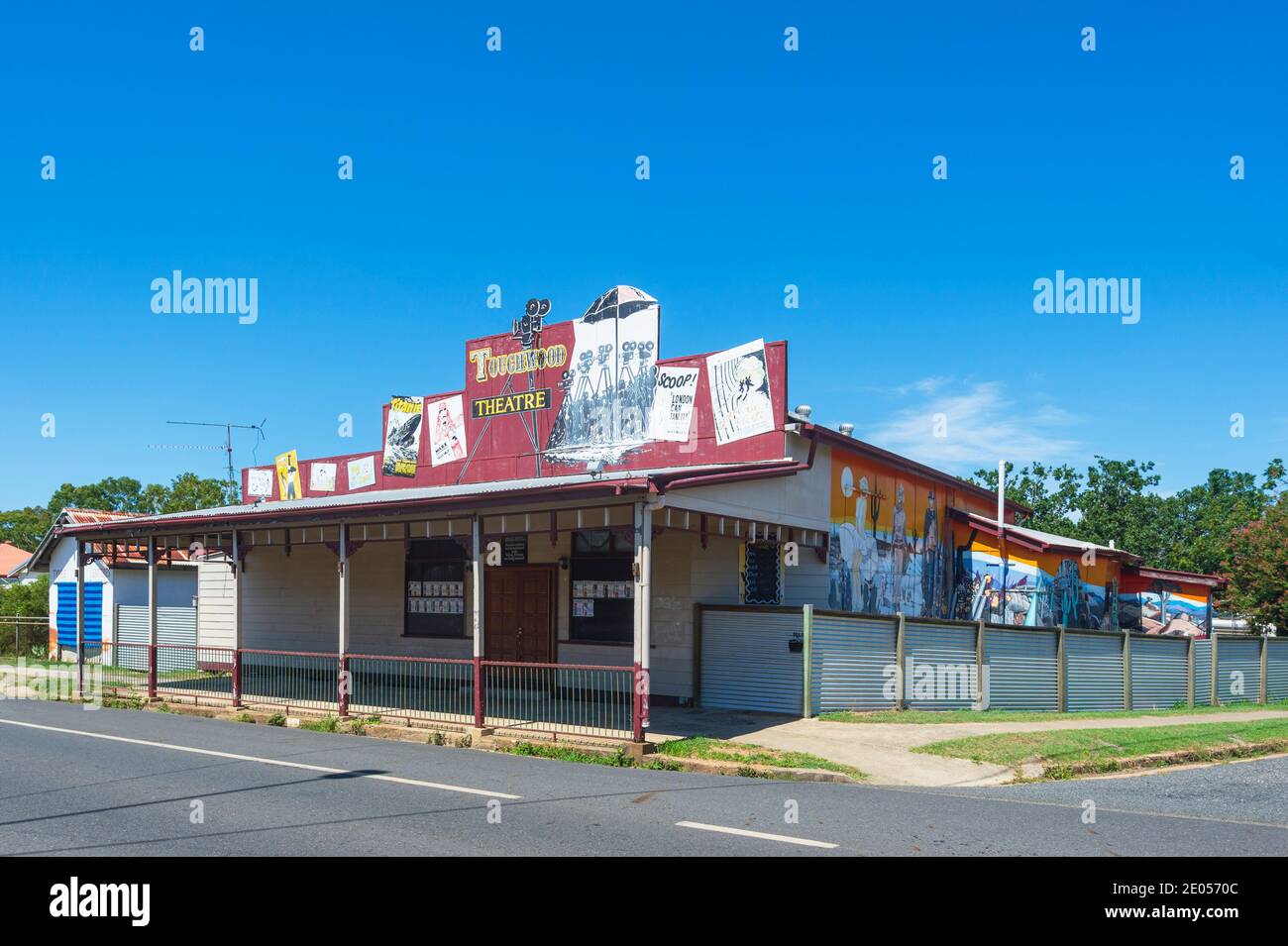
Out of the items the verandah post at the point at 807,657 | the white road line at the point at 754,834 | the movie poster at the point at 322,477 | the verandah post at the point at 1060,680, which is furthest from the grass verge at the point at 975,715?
the movie poster at the point at 322,477

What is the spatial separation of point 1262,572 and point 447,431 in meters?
27.1

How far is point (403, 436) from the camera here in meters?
25.6

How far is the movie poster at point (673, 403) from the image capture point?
1991cm

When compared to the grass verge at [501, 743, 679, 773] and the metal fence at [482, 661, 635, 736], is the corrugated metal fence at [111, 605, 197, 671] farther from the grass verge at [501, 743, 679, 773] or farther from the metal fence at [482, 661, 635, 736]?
the grass verge at [501, 743, 679, 773]

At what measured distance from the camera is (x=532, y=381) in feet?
73.4

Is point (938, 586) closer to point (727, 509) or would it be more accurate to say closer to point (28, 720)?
point (727, 509)

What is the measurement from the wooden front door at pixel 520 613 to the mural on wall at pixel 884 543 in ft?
18.3

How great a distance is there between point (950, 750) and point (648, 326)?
10.0m

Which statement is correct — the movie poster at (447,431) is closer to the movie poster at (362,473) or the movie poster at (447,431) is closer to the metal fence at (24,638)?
the movie poster at (362,473)

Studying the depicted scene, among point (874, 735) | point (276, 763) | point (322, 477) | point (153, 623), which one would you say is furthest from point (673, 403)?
point (322, 477)

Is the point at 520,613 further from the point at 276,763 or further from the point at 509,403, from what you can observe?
the point at 276,763

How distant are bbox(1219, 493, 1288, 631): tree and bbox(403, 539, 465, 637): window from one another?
26.8 meters

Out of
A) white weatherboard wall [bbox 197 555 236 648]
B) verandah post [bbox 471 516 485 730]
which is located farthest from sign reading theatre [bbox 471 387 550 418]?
white weatherboard wall [bbox 197 555 236 648]
